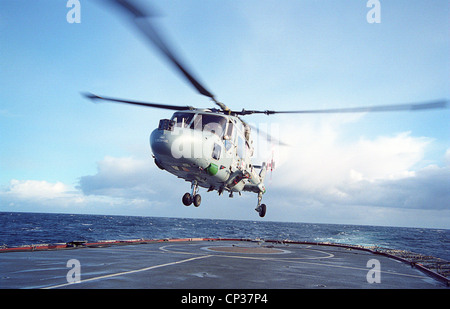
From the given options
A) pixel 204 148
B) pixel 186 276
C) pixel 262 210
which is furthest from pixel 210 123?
pixel 262 210

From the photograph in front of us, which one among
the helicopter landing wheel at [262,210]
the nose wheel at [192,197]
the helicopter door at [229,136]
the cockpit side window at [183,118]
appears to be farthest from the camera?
the helicopter landing wheel at [262,210]

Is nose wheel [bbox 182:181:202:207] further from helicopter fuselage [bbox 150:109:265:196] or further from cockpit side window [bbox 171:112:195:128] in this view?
cockpit side window [bbox 171:112:195:128]

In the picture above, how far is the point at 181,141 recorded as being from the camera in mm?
13359

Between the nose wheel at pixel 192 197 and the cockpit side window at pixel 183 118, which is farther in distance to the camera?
the nose wheel at pixel 192 197

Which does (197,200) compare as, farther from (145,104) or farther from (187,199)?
(145,104)

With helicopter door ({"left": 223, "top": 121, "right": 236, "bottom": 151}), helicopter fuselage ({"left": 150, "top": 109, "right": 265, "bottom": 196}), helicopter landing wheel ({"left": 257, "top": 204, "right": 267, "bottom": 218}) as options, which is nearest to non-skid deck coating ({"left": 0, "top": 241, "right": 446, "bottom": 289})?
helicopter fuselage ({"left": 150, "top": 109, "right": 265, "bottom": 196})

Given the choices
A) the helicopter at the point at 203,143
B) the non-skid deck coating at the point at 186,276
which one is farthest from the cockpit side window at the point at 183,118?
the non-skid deck coating at the point at 186,276

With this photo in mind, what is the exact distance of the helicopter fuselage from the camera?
1339 cm

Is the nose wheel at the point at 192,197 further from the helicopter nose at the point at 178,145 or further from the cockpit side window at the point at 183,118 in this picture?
the cockpit side window at the point at 183,118

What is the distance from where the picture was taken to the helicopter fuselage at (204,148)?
13.4 meters

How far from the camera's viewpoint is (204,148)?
14.3m

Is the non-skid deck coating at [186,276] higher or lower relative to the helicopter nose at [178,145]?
lower
